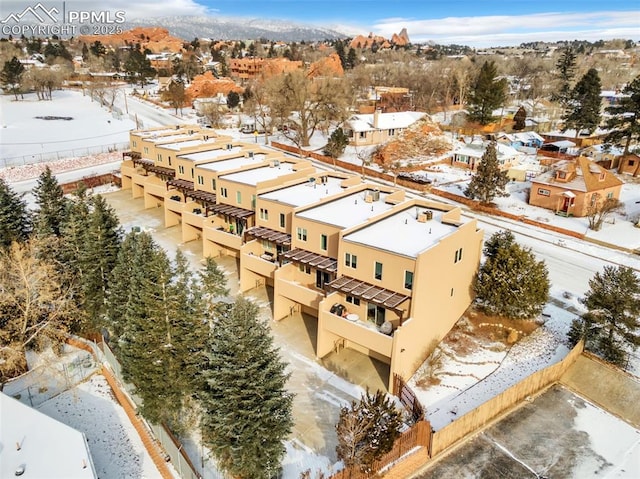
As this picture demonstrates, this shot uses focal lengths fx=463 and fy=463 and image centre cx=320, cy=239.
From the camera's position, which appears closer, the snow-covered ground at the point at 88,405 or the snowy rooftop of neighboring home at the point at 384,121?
the snow-covered ground at the point at 88,405

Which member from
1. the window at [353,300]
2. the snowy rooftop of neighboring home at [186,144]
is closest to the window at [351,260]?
the window at [353,300]

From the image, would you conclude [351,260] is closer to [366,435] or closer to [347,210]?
[347,210]

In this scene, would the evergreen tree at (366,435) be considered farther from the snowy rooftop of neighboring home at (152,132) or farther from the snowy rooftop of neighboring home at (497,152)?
the snowy rooftop of neighboring home at (497,152)

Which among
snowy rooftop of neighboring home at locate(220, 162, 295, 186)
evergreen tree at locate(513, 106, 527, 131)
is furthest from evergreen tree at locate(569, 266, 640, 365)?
evergreen tree at locate(513, 106, 527, 131)

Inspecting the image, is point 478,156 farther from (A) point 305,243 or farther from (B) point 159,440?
(B) point 159,440

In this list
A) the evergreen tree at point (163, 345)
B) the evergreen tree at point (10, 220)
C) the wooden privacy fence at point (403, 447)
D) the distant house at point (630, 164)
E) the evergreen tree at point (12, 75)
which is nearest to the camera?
the wooden privacy fence at point (403, 447)

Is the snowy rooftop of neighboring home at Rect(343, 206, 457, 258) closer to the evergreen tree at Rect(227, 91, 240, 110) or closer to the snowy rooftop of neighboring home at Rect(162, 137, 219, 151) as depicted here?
the snowy rooftop of neighboring home at Rect(162, 137, 219, 151)
